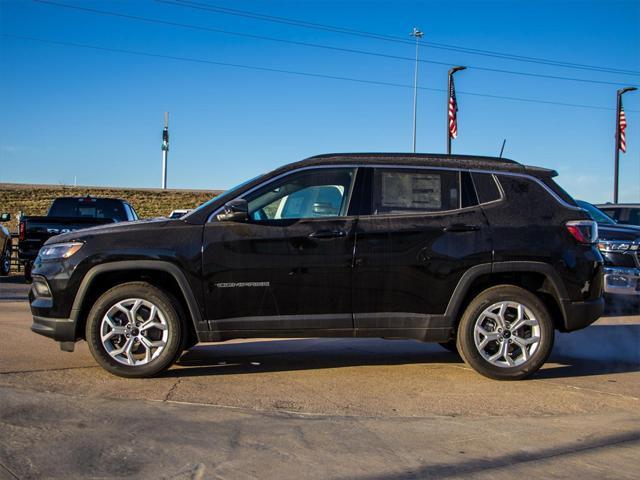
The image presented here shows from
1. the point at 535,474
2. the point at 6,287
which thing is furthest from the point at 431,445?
the point at 6,287

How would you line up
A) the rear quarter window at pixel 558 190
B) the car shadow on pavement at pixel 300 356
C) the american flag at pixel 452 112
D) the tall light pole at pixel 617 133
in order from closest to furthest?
the rear quarter window at pixel 558 190 → the car shadow on pavement at pixel 300 356 → the american flag at pixel 452 112 → the tall light pole at pixel 617 133

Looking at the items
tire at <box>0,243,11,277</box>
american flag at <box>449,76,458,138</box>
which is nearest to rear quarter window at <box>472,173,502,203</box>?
tire at <box>0,243,11,277</box>

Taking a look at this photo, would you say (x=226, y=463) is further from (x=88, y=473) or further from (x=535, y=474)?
(x=535, y=474)

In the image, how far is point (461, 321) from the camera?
6.37 m

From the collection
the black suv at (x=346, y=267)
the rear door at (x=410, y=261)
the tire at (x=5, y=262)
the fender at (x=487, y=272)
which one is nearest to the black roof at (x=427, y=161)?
the black suv at (x=346, y=267)

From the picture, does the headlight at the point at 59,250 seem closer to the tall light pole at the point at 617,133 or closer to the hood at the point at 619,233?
the hood at the point at 619,233

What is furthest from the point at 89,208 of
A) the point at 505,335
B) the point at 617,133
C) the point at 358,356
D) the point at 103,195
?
the point at 103,195

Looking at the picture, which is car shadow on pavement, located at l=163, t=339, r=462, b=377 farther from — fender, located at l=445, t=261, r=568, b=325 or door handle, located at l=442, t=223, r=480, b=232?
door handle, located at l=442, t=223, r=480, b=232

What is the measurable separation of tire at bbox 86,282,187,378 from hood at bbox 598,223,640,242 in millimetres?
7911

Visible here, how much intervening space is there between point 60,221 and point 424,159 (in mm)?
9636

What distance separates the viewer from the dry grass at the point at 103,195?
141 ft

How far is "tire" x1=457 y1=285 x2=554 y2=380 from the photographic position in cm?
630

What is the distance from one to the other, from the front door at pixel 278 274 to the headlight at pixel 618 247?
21.7 feet

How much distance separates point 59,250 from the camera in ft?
20.5
